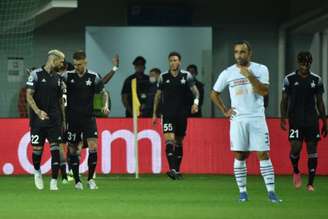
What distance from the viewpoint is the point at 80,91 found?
58.6ft

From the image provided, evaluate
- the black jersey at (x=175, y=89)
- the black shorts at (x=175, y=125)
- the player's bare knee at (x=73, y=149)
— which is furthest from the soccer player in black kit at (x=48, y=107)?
the black jersey at (x=175, y=89)

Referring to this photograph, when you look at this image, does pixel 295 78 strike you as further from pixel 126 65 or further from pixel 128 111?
pixel 126 65

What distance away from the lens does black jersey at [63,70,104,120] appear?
1781 cm

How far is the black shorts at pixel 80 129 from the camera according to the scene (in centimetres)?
1773

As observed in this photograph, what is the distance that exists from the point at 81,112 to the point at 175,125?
3461mm

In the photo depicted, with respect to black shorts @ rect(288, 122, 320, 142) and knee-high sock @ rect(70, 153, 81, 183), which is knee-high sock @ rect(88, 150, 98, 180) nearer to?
knee-high sock @ rect(70, 153, 81, 183)

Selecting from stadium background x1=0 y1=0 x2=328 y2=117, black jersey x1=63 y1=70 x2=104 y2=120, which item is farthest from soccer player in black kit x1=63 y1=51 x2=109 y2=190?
stadium background x1=0 y1=0 x2=328 y2=117

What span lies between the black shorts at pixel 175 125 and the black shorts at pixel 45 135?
3.53 meters

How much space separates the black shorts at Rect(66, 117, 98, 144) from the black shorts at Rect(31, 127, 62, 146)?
353 millimetres

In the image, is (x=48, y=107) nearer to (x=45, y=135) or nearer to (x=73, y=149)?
(x=45, y=135)

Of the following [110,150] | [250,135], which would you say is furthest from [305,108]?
[110,150]

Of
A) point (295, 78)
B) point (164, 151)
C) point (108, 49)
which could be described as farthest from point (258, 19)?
point (295, 78)

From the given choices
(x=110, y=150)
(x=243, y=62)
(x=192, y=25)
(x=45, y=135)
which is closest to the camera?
(x=243, y=62)

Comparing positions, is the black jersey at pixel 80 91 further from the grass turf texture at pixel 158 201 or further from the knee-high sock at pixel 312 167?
the knee-high sock at pixel 312 167
